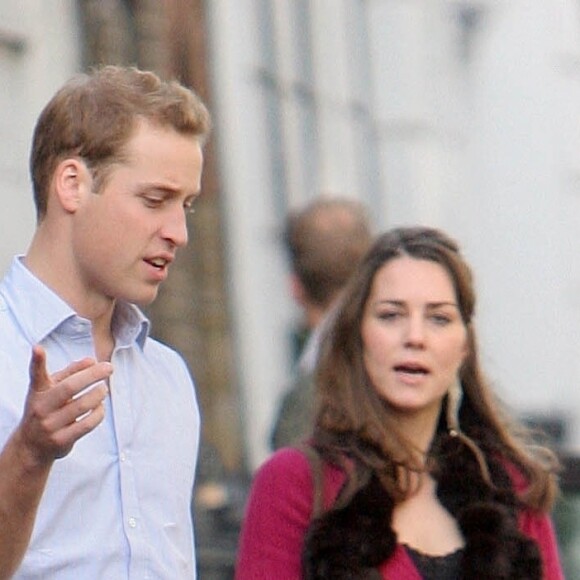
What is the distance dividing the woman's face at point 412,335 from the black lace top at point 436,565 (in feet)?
1.08

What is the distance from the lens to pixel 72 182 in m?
3.81

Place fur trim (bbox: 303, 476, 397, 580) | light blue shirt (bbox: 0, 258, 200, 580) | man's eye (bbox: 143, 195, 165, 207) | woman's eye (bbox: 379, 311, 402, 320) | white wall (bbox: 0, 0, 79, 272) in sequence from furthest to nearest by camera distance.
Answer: white wall (bbox: 0, 0, 79, 272) < woman's eye (bbox: 379, 311, 402, 320) < fur trim (bbox: 303, 476, 397, 580) < man's eye (bbox: 143, 195, 165, 207) < light blue shirt (bbox: 0, 258, 200, 580)

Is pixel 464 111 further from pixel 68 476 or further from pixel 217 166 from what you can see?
pixel 68 476

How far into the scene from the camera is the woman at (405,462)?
15.2 feet

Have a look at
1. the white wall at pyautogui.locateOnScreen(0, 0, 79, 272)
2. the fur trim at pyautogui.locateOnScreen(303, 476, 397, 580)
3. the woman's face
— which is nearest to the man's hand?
the fur trim at pyautogui.locateOnScreen(303, 476, 397, 580)

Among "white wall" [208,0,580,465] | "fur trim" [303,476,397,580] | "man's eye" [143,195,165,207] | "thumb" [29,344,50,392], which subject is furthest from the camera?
"white wall" [208,0,580,465]

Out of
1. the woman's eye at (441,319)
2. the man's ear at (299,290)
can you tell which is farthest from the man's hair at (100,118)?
the man's ear at (299,290)

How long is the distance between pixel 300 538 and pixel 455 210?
41.8 ft

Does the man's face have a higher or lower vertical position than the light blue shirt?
higher

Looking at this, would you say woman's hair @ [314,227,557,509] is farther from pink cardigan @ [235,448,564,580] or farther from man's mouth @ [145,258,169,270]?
man's mouth @ [145,258,169,270]

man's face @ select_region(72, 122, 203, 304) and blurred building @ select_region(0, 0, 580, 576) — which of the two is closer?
man's face @ select_region(72, 122, 203, 304)

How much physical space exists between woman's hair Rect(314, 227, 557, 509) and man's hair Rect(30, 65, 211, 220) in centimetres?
105

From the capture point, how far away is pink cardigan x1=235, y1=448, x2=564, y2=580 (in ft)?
15.1

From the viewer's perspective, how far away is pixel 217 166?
39.3ft
